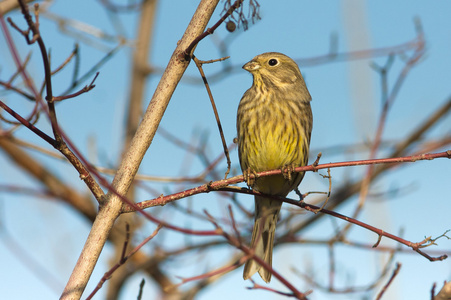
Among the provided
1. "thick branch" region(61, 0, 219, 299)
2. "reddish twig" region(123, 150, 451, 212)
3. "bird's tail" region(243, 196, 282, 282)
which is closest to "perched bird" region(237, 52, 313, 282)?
"bird's tail" region(243, 196, 282, 282)

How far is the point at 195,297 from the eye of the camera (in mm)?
6738

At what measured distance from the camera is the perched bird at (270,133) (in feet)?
14.9

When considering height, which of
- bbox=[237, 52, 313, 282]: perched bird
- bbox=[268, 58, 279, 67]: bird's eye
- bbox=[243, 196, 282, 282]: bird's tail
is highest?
bbox=[268, 58, 279, 67]: bird's eye

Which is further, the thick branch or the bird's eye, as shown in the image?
the bird's eye

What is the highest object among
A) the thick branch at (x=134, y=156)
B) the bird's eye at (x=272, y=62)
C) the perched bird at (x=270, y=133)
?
the bird's eye at (x=272, y=62)

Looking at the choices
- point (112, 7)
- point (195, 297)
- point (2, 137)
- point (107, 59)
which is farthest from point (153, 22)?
point (107, 59)

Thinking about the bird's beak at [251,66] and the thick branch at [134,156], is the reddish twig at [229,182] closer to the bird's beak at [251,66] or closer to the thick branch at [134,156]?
the thick branch at [134,156]

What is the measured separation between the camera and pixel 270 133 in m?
4.61

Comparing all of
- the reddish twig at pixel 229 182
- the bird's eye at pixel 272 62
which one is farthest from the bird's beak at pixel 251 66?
the reddish twig at pixel 229 182

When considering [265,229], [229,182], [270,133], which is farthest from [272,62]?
[229,182]

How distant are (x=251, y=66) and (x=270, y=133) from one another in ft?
2.58

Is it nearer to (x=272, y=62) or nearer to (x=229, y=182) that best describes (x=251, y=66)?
(x=272, y=62)

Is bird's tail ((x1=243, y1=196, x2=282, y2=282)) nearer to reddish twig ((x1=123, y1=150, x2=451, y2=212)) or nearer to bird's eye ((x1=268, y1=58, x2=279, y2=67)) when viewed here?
bird's eye ((x1=268, y1=58, x2=279, y2=67))

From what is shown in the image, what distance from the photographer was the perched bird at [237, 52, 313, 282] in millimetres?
4547
